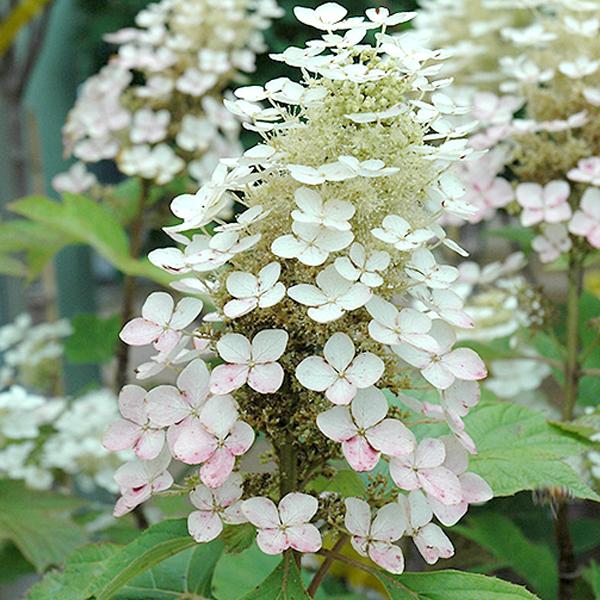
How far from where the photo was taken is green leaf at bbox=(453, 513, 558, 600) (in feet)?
3.48

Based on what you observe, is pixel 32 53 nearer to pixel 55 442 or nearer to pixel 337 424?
pixel 55 442

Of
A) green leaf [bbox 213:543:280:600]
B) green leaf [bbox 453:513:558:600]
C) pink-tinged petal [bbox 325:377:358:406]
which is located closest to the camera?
pink-tinged petal [bbox 325:377:358:406]

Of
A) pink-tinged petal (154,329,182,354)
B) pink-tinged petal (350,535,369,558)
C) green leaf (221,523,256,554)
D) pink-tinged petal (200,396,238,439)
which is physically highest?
pink-tinged petal (154,329,182,354)

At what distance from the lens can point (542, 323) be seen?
101 cm

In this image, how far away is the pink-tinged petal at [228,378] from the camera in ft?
1.65

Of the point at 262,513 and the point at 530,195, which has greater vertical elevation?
the point at 262,513

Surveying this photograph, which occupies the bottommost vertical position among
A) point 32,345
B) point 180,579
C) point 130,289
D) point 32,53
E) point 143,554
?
point 32,345

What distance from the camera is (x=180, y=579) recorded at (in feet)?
2.21

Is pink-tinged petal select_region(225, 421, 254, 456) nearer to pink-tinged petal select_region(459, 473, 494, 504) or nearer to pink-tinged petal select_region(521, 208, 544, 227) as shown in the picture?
pink-tinged petal select_region(459, 473, 494, 504)

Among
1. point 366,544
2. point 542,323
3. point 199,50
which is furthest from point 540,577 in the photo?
point 199,50

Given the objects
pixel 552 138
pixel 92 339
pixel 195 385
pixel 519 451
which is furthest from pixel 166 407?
pixel 92 339

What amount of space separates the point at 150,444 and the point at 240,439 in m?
0.06

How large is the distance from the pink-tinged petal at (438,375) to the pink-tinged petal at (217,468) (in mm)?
122

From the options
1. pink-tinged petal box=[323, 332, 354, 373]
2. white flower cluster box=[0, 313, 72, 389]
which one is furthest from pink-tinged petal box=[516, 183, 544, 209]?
white flower cluster box=[0, 313, 72, 389]
